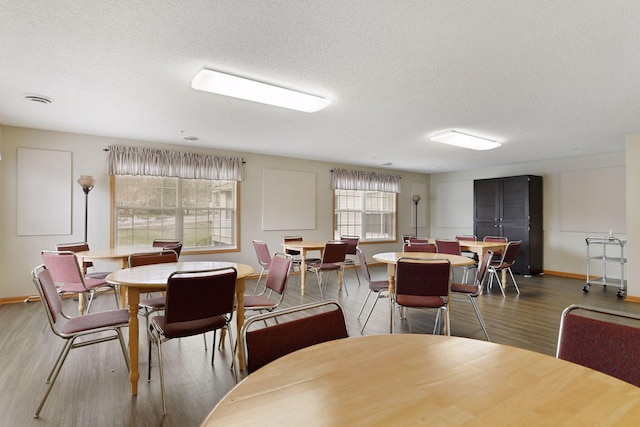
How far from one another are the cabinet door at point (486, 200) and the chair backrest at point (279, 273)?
6.04 m

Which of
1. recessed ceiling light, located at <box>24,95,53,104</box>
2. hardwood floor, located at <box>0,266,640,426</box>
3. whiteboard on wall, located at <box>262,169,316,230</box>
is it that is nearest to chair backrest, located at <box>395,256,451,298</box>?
hardwood floor, located at <box>0,266,640,426</box>

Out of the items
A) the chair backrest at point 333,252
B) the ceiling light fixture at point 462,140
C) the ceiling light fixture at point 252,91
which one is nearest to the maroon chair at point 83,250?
the ceiling light fixture at point 252,91

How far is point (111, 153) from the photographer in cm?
507

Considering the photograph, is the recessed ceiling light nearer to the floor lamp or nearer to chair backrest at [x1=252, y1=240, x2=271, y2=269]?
the floor lamp

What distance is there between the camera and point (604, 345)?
1254 mm

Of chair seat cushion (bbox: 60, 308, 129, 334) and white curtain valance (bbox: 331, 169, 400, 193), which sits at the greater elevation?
white curtain valance (bbox: 331, 169, 400, 193)

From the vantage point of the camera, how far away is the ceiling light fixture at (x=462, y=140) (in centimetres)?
477

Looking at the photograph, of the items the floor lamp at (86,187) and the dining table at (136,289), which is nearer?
the dining table at (136,289)

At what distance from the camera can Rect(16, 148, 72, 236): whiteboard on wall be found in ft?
15.0

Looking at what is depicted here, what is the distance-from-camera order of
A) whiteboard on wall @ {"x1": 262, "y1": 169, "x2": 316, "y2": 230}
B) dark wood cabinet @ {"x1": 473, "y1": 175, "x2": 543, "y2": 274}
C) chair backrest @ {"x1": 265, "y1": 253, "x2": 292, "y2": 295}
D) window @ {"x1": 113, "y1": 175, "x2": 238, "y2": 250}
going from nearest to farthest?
1. chair backrest @ {"x1": 265, "y1": 253, "x2": 292, "y2": 295}
2. window @ {"x1": 113, "y1": 175, "x2": 238, "y2": 250}
3. whiteboard on wall @ {"x1": 262, "y1": 169, "x2": 316, "y2": 230}
4. dark wood cabinet @ {"x1": 473, "y1": 175, "x2": 543, "y2": 274}

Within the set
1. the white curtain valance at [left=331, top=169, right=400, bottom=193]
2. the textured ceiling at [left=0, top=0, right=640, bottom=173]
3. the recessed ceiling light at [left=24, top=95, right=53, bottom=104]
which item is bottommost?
the white curtain valance at [left=331, top=169, right=400, bottom=193]

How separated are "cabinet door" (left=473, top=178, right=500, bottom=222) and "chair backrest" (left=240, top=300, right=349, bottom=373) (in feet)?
22.8

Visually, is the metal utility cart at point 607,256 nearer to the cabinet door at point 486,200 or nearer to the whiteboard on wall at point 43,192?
the cabinet door at point 486,200

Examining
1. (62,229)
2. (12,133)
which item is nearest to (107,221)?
(62,229)
